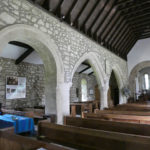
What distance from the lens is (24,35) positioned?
134 inches

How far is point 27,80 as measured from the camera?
699 cm

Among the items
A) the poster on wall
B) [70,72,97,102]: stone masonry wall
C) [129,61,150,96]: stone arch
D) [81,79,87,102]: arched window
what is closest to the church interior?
the poster on wall

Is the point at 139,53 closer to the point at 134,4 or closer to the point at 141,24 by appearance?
the point at 141,24

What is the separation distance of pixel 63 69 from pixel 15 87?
3148 millimetres

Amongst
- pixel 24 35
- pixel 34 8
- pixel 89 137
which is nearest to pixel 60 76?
pixel 24 35

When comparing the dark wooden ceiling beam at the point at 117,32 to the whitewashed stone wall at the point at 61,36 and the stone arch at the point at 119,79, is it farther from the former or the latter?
the stone arch at the point at 119,79

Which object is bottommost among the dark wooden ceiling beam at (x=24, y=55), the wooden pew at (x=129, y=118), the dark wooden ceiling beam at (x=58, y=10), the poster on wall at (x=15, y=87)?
the wooden pew at (x=129, y=118)

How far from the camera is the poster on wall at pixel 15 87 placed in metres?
6.16

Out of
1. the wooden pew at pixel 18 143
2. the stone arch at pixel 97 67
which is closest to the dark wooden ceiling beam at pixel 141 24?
the stone arch at pixel 97 67

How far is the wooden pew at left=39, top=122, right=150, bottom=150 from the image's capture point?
1.48 metres

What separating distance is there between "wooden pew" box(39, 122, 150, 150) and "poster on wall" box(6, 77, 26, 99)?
4573mm

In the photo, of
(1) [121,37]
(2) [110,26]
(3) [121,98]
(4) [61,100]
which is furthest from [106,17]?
(3) [121,98]

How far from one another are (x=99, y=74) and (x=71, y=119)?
421cm

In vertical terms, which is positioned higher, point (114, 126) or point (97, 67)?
point (97, 67)
